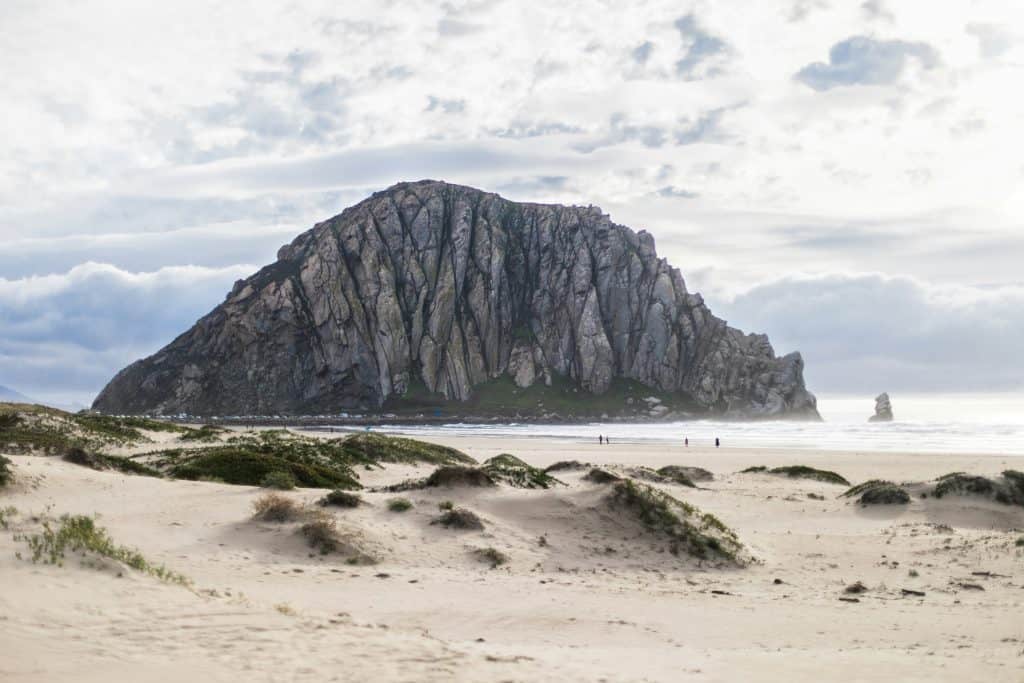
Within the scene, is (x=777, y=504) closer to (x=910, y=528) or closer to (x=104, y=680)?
(x=910, y=528)

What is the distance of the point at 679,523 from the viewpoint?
2247 centimetres

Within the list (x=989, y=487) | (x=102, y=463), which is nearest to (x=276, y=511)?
(x=102, y=463)

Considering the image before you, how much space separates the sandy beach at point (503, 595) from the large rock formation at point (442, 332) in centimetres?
15216

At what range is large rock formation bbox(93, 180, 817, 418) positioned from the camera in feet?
580

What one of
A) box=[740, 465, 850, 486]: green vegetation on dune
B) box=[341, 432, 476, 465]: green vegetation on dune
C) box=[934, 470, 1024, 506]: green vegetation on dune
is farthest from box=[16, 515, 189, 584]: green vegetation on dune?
box=[740, 465, 850, 486]: green vegetation on dune

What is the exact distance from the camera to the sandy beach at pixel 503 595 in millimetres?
10578

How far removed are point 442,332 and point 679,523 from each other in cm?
16335

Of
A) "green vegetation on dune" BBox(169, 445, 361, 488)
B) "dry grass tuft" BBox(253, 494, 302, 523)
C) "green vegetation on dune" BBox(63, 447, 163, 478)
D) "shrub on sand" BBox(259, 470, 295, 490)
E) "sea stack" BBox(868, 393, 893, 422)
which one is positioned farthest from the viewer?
"sea stack" BBox(868, 393, 893, 422)

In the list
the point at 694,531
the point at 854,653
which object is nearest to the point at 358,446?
the point at 694,531

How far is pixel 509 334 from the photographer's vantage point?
193 meters

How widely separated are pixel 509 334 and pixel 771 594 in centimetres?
17518

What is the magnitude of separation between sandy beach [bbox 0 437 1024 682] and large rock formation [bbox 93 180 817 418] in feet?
499

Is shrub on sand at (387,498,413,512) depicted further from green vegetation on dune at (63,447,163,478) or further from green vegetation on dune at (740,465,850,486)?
green vegetation on dune at (740,465,850,486)

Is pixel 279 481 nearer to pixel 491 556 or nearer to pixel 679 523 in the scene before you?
pixel 491 556
